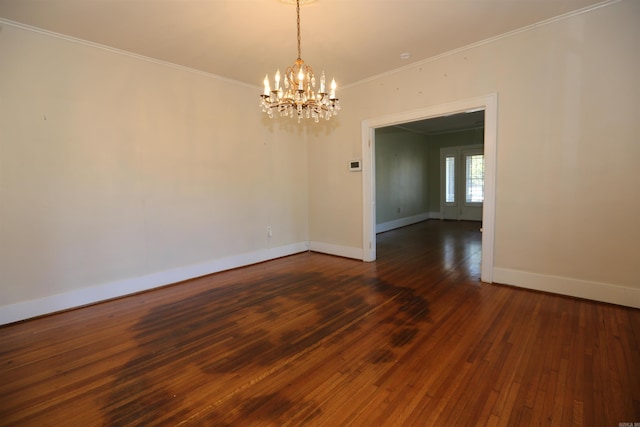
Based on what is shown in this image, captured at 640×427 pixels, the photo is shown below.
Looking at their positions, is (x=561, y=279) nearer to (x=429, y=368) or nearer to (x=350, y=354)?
(x=429, y=368)

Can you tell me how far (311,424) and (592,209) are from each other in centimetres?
342

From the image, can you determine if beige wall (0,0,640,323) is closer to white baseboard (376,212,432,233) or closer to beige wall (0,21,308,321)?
beige wall (0,21,308,321)

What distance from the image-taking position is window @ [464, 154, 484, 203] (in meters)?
8.93

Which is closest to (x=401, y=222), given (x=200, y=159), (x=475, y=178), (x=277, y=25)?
(x=475, y=178)

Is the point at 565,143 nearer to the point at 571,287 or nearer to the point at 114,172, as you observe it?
the point at 571,287

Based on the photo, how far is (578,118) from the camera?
10.1ft

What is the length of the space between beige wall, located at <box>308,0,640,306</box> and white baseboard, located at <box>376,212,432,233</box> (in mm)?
4172

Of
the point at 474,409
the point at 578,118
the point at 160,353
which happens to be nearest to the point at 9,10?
the point at 160,353

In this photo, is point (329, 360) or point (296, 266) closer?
point (329, 360)

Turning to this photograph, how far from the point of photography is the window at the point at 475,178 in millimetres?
8930

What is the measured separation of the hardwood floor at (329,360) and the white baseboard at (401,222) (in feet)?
13.5

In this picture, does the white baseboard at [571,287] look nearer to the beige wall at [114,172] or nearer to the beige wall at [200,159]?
the beige wall at [200,159]

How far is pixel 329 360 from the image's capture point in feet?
7.29

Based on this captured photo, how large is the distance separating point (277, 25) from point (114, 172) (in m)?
2.54
